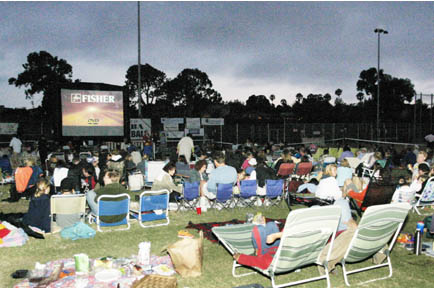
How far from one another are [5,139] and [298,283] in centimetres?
3226

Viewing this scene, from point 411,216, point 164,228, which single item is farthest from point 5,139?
point 411,216

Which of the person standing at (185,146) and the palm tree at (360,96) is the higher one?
the palm tree at (360,96)

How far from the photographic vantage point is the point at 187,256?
14.8 ft

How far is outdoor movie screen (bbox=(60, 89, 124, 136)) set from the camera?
57.1ft

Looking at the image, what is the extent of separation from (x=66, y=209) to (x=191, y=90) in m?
53.5

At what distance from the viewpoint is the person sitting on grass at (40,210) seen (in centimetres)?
597

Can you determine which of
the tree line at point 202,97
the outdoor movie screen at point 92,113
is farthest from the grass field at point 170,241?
the tree line at point 202,97

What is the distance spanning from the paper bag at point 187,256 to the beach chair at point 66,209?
2.33m

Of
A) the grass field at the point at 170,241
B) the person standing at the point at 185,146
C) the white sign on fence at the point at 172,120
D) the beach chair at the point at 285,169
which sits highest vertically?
the white sign on fence at the point at 172,120

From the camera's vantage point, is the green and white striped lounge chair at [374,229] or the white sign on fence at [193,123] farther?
the white sign on fence at [193,123]

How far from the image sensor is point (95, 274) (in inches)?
174

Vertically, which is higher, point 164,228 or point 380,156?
point 380,156

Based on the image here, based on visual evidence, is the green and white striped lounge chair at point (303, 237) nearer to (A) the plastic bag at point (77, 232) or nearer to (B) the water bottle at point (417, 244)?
(B) the water bottle at point (417, 244)

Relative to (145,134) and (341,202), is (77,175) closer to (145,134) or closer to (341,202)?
(341,202)
